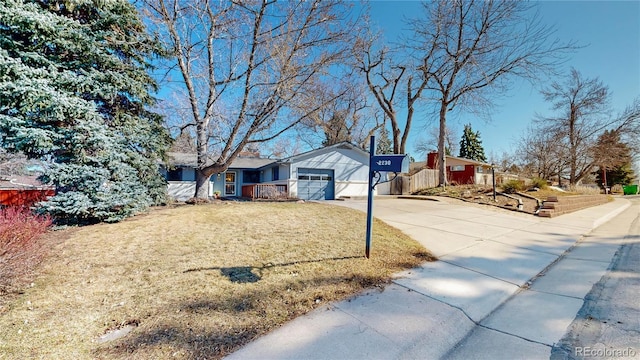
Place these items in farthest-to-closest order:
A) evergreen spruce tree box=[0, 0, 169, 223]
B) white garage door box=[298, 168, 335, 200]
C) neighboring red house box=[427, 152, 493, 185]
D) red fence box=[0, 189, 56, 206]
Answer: neighboring red house box=[427, 152, 493, 185], white garage door box=[298, 168, 335, 200], red fence box=[0, 189, 56, 206], evergreen spruce tree box=[0, 0, 169, 223]

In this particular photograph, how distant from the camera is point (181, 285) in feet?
10.8

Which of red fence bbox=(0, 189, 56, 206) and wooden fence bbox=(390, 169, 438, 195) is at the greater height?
wooden fence bbox=(390, 169, 438, 195)

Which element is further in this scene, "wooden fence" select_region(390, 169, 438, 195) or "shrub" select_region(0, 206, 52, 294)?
"wooden fence" select_region(390, 169, 438, 195)

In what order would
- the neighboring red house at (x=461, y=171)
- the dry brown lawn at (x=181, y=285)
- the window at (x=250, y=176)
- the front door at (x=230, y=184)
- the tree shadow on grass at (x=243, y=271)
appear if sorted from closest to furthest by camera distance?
1. the dry brown lawn at (x=181, y=285)
2. the tree shadow on grass at (x=243, y=271)
3. the front door at (x=230, y=184)
4. the window at (x=250, y=176)
5. the neighboring red house at (x=461, y=171)

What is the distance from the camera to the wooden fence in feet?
63.9

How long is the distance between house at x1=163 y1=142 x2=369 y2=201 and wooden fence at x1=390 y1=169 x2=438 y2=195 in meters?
2.82

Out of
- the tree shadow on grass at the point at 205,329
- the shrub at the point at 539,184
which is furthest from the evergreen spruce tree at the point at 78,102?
the shrub at the point at 539,184

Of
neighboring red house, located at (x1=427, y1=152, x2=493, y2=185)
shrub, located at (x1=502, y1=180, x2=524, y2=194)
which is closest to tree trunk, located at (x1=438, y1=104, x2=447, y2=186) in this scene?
shrub, located at (x1=502, y1=180, x2=524, y2=194)

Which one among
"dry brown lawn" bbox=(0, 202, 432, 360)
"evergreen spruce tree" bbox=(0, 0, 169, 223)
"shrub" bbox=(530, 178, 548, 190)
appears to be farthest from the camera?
"shrub" bbox=(530, 178, 548, 190)

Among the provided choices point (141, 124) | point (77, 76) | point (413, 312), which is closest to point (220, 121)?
point (141, 124)

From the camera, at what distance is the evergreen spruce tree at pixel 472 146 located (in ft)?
144

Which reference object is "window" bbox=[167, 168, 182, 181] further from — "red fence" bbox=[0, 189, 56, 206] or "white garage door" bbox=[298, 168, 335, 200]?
"red fence" bbox=[0, 189, 56, 206]

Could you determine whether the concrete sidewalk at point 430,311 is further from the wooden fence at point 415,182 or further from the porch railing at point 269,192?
the wooden fence at point 415,182

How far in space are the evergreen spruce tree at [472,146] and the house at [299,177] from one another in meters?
32.7
